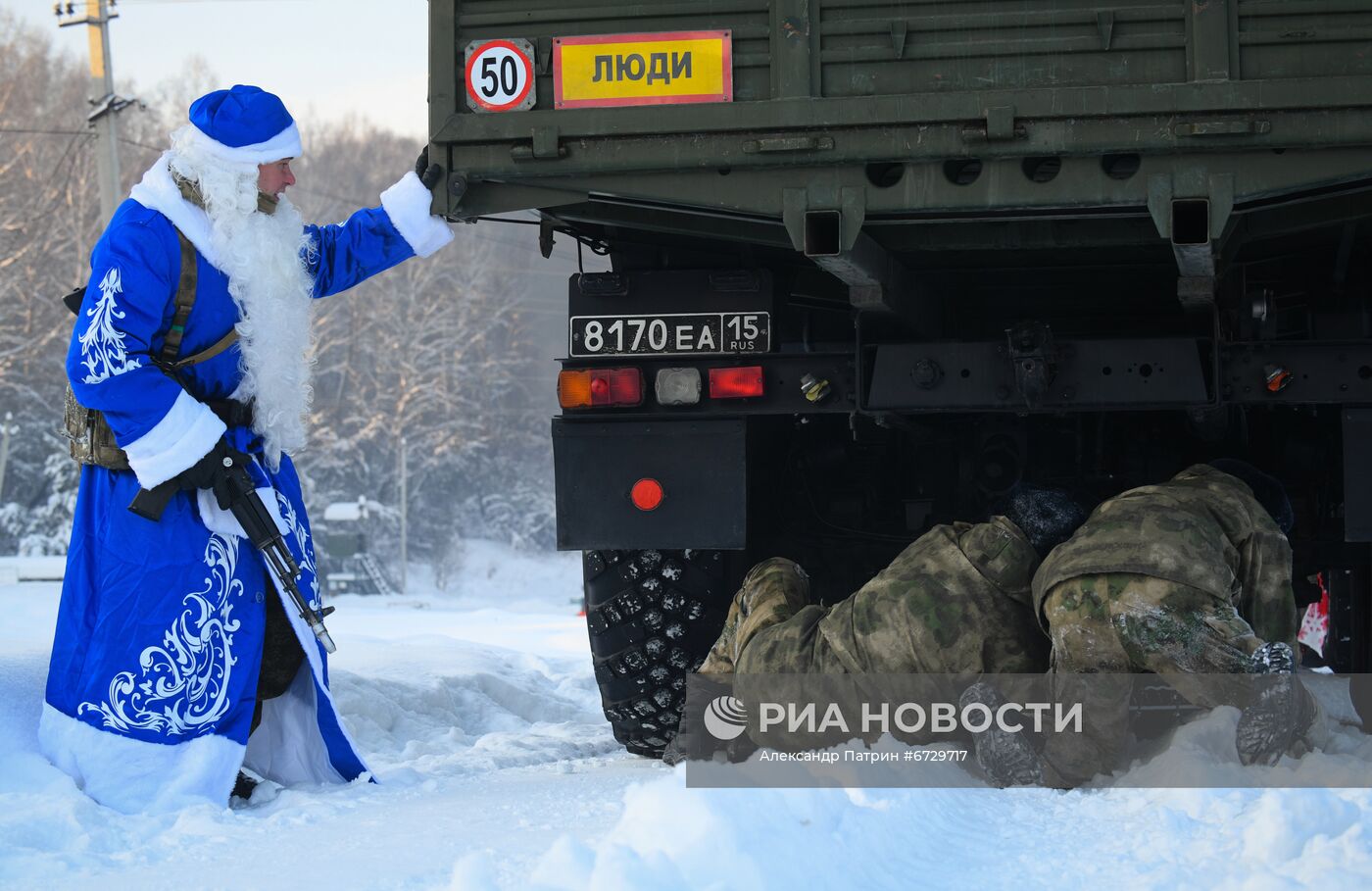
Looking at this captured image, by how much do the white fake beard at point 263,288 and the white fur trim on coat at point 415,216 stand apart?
26cm

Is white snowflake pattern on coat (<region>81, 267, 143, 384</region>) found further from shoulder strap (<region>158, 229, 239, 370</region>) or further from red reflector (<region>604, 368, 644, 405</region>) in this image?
red reflector (<region>604, 368, 644, 405</region>)

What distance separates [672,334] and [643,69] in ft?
2.89

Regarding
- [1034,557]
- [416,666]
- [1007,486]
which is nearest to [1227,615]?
[1034,557]

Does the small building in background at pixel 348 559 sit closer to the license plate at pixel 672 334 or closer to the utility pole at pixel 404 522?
the utility pole at pixel 404 522

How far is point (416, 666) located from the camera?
6660 millimetres

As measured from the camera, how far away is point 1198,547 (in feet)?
11.7

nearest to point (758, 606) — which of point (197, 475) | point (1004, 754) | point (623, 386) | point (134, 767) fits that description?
point (623, 386)

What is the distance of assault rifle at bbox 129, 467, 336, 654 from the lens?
3879 mm

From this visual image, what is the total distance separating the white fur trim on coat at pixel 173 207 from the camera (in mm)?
3965

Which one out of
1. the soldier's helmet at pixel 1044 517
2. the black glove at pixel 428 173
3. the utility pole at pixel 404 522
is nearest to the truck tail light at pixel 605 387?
the black glove at pixel 428 173

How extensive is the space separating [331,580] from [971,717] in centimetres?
2858

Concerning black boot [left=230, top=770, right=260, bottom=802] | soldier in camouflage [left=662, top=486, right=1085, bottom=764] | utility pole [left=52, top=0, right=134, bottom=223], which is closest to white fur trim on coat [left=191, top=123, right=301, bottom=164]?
black boot [left=230, top=770, right=260, bottom=802]

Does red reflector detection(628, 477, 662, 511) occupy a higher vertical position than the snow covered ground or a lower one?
higher

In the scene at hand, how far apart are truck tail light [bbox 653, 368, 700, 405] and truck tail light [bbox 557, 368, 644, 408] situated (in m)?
0.06
